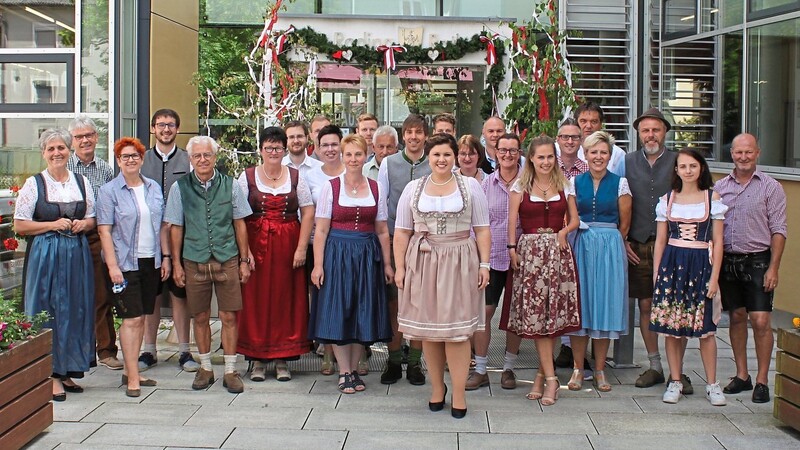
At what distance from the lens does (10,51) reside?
358 inches

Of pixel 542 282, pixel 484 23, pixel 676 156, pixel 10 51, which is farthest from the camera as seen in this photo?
pixel 484 23

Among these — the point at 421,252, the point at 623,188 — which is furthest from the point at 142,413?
the point at 623,188

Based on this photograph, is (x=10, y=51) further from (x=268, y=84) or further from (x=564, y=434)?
(x=564, y=434)

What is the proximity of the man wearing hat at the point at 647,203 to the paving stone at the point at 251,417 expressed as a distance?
2.43m

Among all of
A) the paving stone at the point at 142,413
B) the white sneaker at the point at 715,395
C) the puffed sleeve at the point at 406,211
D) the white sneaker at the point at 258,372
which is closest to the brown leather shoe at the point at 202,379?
the white sneaker at the point at 258,372

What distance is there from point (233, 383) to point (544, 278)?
220cm

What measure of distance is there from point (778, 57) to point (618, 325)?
13.2 feet

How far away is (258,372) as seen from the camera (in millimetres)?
6438

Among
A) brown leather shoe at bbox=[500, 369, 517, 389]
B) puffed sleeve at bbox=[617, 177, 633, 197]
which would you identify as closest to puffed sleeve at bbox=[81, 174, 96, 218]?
brown leather shoe at bbox=[500, 369, 517, 389]

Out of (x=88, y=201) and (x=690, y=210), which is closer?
(x=690, y=210)

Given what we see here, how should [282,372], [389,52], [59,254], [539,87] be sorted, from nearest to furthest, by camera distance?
[59,254] < [282,372] < [539,87] < [389,52]

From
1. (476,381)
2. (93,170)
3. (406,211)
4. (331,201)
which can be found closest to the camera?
(406,211)

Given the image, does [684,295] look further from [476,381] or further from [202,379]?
[202,379]

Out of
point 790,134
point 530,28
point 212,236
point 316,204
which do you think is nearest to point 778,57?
point 790,134
